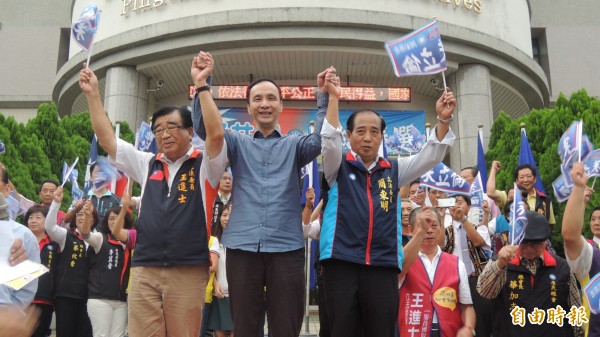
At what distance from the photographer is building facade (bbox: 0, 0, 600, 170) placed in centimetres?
1465

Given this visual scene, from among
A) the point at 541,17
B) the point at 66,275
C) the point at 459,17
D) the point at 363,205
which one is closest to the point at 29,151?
the point at 66,275

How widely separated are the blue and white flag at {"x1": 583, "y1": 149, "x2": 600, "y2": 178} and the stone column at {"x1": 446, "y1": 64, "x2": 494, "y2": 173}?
9.89 meters

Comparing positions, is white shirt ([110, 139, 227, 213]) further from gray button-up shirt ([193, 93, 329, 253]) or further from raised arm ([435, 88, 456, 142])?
raised arm ([435, 88, 456, 142])

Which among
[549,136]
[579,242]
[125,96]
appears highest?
[125,96]

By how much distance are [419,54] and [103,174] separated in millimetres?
3935

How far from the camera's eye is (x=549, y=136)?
34.3 feet

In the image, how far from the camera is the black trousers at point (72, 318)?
570cm

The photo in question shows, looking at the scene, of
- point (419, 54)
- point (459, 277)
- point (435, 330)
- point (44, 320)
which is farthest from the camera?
point (44, 320)

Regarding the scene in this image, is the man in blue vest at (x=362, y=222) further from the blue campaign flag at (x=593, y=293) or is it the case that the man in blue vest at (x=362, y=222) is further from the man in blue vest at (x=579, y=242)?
the blue campaign flag at (x=593, y=293)

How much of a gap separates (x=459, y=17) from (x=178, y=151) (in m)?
13.7

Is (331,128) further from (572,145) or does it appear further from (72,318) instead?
(72,318)

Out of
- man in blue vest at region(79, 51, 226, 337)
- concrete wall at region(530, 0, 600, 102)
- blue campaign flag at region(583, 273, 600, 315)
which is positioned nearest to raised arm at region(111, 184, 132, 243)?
man in blue vest at region(79, 51, 226, 337)

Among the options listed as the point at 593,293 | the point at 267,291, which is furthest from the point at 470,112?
the point at 267,291

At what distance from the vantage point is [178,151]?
11.9 feet
